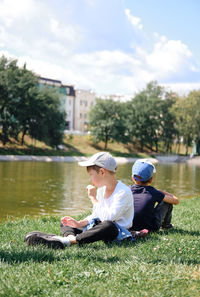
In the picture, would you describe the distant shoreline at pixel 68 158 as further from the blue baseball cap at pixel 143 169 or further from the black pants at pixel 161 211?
the blue baseball cap at pixel 143 169

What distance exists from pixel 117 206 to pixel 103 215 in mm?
285

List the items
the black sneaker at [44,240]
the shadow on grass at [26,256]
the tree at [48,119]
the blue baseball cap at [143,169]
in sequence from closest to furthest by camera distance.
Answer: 1. the shadow on grass at [26,256]
2. the black sneaker at [44,240]
3. the blue baseball cap at [143,169]
4. the tree at [48,119]

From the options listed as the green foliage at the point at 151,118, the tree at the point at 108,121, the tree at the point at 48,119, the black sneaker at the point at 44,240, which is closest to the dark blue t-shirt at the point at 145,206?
the black sneaker at the point at 44,240

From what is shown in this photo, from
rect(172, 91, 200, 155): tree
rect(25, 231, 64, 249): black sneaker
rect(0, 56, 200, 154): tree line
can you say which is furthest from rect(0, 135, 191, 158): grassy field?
rect(25, 231, 64, 249): black sneaker

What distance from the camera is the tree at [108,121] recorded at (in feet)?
183

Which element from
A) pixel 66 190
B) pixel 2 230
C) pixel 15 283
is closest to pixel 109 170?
pixel 15 283

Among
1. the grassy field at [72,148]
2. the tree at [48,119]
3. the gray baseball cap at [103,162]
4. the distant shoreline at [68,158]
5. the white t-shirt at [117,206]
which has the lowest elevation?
the distant shoreline at [68,158]

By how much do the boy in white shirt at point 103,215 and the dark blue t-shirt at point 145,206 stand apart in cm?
48

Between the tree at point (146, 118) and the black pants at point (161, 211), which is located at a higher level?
the tree at point (146, 118)

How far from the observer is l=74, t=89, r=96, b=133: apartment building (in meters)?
81.7

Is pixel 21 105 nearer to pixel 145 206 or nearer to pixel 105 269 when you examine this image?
pixel 145 206

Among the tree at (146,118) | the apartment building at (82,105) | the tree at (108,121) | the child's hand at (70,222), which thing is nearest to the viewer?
the child's hand at (70,222)

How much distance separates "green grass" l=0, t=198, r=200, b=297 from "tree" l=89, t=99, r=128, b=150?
51048 millimetres

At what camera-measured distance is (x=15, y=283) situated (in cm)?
306
